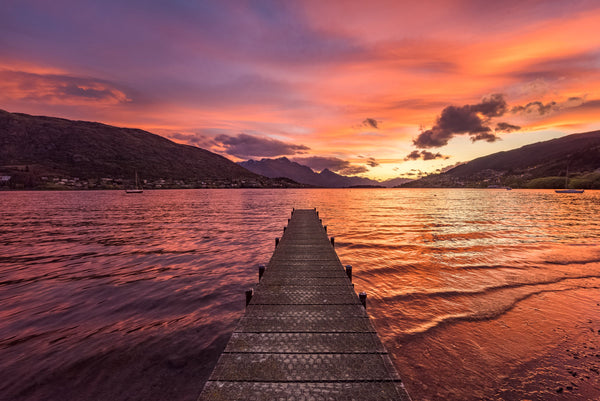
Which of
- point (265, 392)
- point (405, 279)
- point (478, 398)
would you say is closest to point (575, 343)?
point (478, 398)

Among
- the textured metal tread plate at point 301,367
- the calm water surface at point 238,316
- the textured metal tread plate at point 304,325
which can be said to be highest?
the textured metal tread plate at point 301,367

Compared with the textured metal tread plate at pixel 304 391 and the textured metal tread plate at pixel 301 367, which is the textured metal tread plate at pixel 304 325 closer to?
the textured metal tread plate at pixel 301 367

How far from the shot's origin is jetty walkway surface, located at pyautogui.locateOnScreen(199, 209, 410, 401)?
4.40 metres

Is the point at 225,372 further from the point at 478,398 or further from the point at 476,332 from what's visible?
the point at 476,332

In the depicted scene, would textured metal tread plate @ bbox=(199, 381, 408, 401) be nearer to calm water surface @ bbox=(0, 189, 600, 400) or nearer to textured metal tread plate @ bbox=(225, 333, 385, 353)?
textured metal tread plate @ bbox=(225, 333, 385, 353)

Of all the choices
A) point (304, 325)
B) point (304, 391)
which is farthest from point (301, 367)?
point (304, 325)

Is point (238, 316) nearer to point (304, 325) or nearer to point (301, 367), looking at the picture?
point (304, 325)

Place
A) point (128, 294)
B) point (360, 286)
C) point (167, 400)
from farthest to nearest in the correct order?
point (360, 286) < point (128, 294) < point (167, 400)

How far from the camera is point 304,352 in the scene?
552cm

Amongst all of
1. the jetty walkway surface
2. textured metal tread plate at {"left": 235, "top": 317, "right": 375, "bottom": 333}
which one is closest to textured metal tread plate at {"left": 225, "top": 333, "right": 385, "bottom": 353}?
the jetty walkway surface

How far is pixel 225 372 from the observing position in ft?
16.0

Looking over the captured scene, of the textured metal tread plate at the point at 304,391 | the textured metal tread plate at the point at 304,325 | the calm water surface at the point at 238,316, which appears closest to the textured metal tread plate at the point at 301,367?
the textured metal tread plate at the point at 304,391

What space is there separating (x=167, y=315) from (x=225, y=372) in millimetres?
6303

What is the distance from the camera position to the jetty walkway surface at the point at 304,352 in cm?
440
